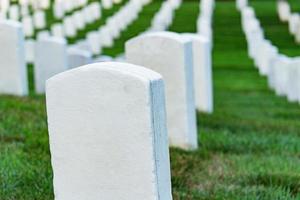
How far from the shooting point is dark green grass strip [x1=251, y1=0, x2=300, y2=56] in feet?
77.5

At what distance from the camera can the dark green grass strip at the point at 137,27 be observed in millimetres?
23250

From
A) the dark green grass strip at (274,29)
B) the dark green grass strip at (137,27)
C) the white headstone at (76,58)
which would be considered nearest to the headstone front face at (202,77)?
the white headstone at (76,58)

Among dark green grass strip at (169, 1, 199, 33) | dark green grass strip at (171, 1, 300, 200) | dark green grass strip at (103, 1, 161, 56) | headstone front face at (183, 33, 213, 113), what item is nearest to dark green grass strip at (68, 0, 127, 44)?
dark green grass strip at (103, 1, 161, 56)

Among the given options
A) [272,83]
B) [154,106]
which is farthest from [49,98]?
[272,83]

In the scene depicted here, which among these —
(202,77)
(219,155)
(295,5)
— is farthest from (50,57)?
(295,5)

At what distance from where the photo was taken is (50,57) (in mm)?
12555

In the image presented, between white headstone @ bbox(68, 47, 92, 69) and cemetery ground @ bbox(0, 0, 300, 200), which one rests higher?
cemetery ground @ bbox(0, 0, 300, 200)

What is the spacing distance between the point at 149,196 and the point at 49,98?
0.70 metres

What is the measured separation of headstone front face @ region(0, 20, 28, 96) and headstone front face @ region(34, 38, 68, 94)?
177 cm

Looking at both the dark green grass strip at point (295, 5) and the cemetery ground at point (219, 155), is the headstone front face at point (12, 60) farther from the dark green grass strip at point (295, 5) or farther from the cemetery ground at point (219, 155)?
the dark green grass strip at point (295, 5)

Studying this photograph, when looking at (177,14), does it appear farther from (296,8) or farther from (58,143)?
(58,143)

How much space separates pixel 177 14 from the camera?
33.3 meters

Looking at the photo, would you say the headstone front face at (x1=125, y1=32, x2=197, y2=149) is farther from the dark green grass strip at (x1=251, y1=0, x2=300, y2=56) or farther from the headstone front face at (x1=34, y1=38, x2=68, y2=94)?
the dark green grass strip at (x1=251, y1=0, x2=300, y2=56)

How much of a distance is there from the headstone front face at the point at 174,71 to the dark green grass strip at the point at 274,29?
48.0ft
